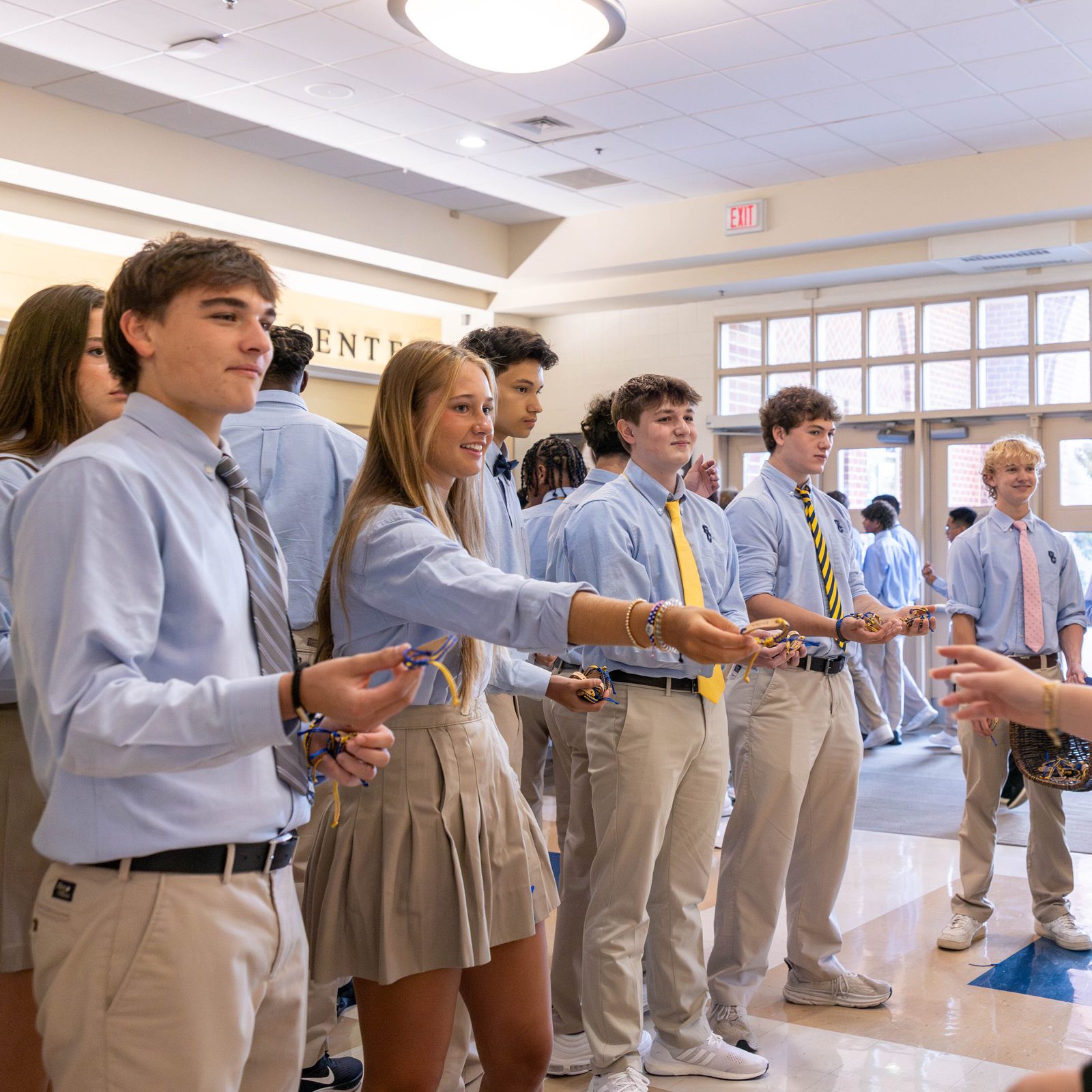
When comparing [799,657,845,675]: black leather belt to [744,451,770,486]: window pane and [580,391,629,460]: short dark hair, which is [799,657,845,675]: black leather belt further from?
[744,451,770,486]: window pane

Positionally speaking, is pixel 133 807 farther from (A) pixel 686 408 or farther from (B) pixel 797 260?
(B) pixel 797 260

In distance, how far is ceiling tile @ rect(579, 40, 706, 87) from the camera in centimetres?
697

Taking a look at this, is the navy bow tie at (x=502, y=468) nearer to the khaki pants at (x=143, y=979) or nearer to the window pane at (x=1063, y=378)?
the khaki pants at (x=143, y=979)

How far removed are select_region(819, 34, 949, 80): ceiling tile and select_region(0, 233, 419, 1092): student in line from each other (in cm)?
619

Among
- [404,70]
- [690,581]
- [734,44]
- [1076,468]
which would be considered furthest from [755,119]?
[690,581]

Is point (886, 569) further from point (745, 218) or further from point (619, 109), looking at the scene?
point (619, 109)

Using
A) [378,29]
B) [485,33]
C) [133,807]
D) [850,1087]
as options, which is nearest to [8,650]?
[133,807]

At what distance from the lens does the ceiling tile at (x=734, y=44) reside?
6668mm

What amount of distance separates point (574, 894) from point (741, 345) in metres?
8.34

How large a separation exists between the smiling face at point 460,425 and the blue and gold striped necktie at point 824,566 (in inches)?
80.0

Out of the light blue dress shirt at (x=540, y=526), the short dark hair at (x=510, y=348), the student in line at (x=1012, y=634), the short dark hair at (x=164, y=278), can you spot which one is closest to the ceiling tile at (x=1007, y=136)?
the student in line at (x=1012, y=634)

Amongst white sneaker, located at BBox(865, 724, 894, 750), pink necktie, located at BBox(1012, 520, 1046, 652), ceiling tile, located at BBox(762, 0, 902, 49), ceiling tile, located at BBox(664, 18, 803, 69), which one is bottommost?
white sneaker, located at BBox(865, 724, 894, 750)

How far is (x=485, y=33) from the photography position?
6012 millimetres

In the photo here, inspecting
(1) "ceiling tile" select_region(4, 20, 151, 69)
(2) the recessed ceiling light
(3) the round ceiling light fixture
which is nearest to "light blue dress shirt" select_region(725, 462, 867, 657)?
(3) the round ceiling light fixture
